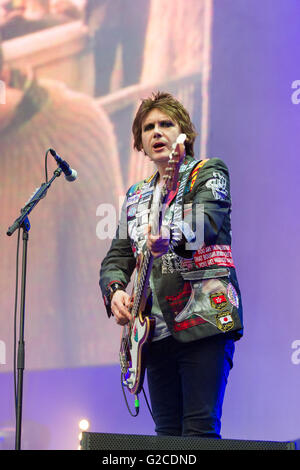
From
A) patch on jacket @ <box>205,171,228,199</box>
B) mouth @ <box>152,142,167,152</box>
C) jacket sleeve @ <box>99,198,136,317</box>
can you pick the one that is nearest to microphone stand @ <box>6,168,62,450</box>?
jacket sleeve @ <box>99,198,136,317</box>

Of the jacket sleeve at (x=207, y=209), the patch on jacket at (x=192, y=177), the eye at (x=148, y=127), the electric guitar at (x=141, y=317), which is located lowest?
the electric guitar at (x=141, y=317)

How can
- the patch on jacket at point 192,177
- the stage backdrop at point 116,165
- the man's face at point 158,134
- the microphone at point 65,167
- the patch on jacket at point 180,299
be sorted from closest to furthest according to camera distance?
the patch on jacket at point 180,299, the patch on jacket at point 192,177, the man's face at point 158,134, the microphone at point 65,167, the stage backdrop at point 116,165

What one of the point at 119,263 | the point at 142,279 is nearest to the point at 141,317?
the point at 142,279

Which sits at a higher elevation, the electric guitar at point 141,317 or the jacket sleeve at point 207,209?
the jacket sleeve at point 207,209

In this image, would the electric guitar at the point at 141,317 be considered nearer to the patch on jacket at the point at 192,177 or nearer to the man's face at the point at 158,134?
the patch on jacket at the point at 192,177

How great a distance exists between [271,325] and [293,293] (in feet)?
0.78

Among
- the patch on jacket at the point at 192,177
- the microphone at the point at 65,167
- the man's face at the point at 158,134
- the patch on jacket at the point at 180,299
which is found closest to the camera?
the patch on jacket at the point at 180,299

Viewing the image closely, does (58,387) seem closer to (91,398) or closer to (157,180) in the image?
(91,398)

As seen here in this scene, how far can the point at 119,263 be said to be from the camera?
253 cm

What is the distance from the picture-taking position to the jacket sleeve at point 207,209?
2.02m

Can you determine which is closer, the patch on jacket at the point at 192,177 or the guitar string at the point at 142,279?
the guitar string at the point at 142,279

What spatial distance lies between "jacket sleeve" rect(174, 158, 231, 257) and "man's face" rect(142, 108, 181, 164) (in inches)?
7.5

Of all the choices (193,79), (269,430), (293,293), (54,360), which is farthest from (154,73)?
(269,430)

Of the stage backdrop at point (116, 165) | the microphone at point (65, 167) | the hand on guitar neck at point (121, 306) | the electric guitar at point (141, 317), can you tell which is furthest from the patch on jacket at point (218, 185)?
the stage backdrop at point (116, 165)
